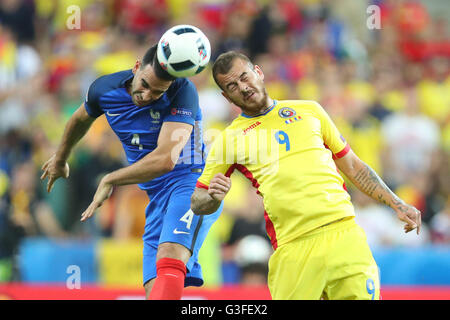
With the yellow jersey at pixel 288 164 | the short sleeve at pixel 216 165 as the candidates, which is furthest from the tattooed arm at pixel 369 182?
the short sleeve at pixel 216 165

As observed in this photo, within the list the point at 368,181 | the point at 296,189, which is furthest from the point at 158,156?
the point at 368,181

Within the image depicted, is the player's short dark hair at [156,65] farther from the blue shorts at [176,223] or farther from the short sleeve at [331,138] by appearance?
the short sleeve at [331,138]

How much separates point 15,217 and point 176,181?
4.92 meters

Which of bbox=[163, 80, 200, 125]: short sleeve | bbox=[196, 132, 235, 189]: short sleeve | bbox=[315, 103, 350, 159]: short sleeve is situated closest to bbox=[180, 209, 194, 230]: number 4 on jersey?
bbox=[196, 132, 235, 189]: short sleeve

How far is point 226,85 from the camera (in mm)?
5270

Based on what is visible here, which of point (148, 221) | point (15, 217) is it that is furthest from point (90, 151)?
point (148, 221)

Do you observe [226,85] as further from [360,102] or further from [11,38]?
[11,38]

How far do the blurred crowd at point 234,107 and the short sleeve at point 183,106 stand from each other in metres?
3.51

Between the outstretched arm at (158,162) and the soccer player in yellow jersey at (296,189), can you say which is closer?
the soccer player in yellow jersey at (296,189)

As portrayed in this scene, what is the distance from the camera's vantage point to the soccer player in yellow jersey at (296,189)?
505cm

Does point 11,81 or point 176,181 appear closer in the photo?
point 176,181

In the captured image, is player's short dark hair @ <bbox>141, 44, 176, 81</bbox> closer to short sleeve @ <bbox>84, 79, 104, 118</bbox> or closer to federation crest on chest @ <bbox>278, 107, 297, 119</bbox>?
short sleeve @ <bbox>84, 79, 104, 118</bbox>

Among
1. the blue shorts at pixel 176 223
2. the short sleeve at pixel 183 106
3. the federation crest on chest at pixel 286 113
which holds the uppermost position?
the short sleeve at pixel 183 106

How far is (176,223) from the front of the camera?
5656 millimetres
